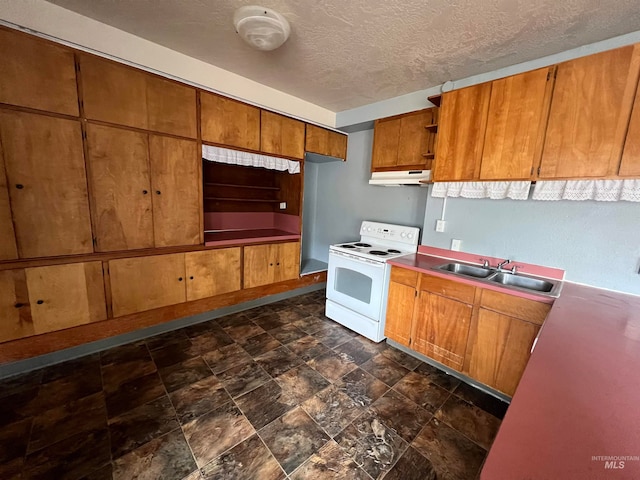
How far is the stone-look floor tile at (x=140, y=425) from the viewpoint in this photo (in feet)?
4.63

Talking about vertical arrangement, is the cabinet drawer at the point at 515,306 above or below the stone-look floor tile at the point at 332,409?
above

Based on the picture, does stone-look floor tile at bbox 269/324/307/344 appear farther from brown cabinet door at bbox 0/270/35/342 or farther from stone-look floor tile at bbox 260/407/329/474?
brown cabinet door at bbox 0/270/35/342

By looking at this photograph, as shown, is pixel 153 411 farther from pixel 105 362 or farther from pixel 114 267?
pixel 114 267

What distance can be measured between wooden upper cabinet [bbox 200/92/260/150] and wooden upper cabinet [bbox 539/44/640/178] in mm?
2601

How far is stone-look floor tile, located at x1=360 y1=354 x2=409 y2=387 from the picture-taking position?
206 cm

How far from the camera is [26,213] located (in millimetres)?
1785

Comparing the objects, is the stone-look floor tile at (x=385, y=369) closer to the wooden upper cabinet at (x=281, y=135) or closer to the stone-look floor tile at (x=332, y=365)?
the stone-look floor tile at (x=332, y=365)

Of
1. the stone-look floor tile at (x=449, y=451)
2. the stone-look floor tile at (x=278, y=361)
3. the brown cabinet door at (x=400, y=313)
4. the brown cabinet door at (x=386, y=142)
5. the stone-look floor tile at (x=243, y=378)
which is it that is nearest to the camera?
the stone-look floor tile at (x=449, y=451)

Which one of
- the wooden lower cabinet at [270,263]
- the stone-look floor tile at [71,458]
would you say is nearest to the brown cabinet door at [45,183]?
the stone-look floor tile at [71,458]

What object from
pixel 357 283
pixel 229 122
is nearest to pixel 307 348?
pixel 357 283

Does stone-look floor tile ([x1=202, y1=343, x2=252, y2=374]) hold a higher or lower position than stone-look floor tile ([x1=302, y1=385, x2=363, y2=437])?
higher

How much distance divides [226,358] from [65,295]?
132cm

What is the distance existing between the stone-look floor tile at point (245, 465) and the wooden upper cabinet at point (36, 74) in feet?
8.22

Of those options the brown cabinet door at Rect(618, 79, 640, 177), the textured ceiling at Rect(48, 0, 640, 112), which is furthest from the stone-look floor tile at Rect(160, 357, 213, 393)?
the brown cabinet door at Rect(618, 79, 640, 177)
